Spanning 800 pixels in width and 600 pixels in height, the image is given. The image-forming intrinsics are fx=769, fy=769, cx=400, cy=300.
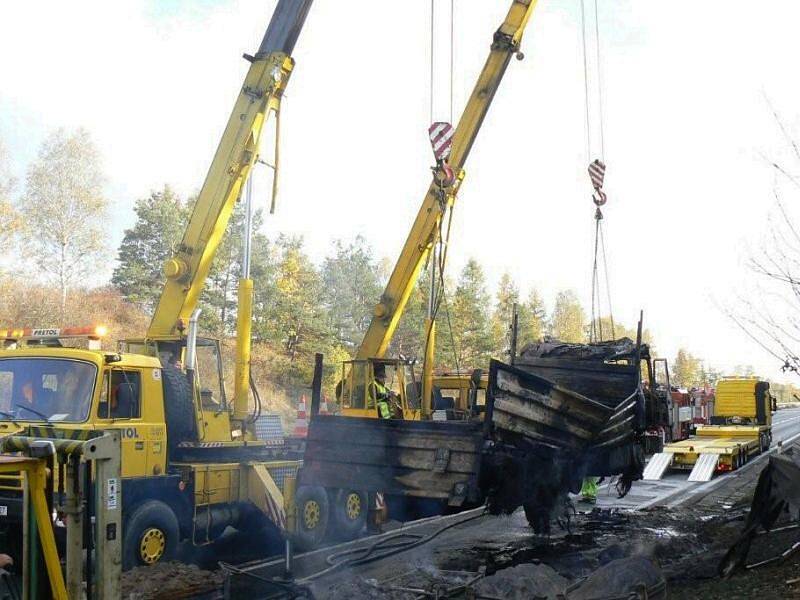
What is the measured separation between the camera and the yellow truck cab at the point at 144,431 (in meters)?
7.71

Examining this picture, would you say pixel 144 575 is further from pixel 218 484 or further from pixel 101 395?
pixel 218 484

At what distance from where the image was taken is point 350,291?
188 ft

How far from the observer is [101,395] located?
25.8 feet

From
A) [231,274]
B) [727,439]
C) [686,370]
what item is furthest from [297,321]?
[686,370]

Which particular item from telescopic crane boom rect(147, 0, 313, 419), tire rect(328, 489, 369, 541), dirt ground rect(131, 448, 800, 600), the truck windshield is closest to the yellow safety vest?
tire rect(328, 489, 369, 541)

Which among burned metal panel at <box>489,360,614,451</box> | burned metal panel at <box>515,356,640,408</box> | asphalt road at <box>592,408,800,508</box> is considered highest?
burned metal panel at <box>515,356,640,408</box>

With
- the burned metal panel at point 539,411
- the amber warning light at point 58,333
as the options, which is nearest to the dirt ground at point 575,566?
the burned metal panel at point 539,411

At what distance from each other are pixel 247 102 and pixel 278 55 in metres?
0.80

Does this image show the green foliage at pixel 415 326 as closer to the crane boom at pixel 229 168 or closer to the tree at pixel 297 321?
the tree at pixel 297 321

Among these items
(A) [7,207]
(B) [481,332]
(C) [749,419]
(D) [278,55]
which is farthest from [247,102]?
(B) [481,332]

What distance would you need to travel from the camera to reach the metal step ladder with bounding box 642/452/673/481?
18625 millimetres

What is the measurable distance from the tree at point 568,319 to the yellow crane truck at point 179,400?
2958 inches

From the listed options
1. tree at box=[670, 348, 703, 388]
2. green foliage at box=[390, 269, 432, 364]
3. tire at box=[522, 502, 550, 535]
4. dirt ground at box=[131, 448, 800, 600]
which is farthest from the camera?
tree at box=[670, 348, 703, 388]

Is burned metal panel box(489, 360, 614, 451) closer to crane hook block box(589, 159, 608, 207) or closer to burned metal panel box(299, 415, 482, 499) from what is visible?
burned metal panel box(299, 415, 482, 499)
